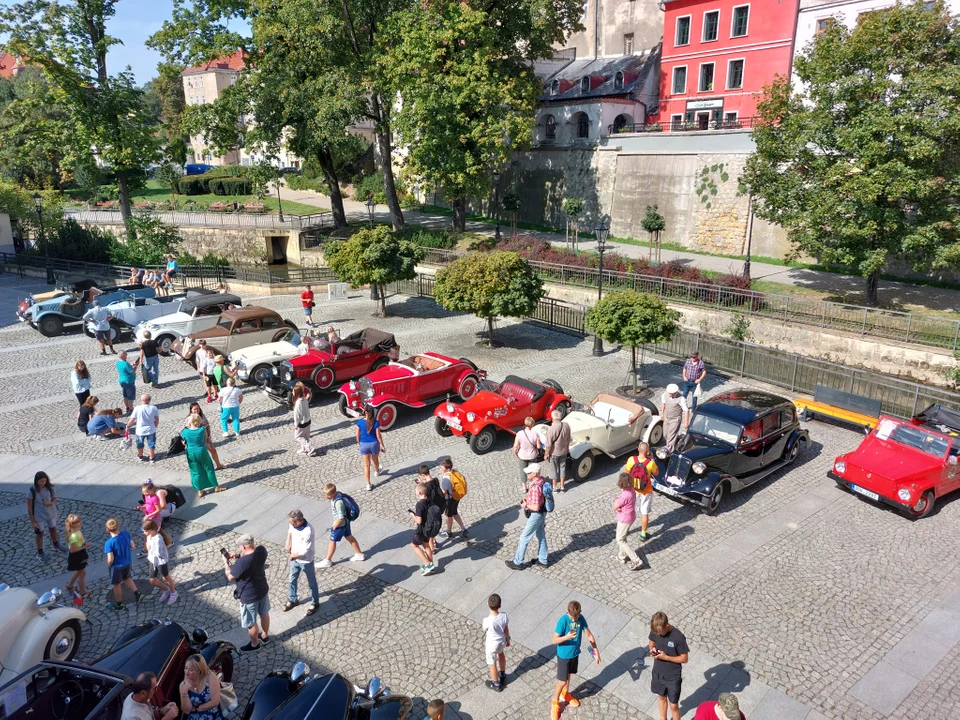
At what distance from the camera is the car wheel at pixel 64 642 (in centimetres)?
745

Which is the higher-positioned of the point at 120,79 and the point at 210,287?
the point at 120,79

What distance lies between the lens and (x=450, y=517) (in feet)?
32.9

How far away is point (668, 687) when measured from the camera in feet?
21.9

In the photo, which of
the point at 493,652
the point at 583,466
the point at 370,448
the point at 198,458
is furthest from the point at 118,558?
the point at 583,466

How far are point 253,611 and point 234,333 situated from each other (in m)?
12.4

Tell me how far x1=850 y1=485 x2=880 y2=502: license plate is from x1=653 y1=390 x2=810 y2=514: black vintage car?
1381mm

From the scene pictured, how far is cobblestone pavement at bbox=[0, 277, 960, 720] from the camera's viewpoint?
761 centimetres

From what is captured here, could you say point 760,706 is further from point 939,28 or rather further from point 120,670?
point 939,28

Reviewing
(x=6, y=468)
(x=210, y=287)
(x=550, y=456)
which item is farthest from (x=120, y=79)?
(x=550, y=456)

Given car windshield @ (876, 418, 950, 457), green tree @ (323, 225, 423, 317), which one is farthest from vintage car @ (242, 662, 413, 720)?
green tree @ (323, 225, 423, 317)

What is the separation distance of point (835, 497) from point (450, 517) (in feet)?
24.3

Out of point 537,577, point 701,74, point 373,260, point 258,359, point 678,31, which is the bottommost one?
point 537,577

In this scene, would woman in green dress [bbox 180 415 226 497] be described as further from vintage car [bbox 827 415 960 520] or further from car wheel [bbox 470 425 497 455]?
vintage car [bbox 827 415 960 520]

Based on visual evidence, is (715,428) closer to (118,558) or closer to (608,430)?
(608,430)
